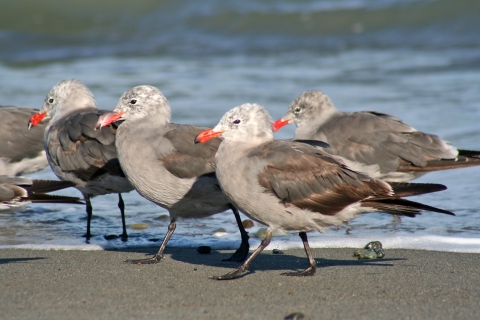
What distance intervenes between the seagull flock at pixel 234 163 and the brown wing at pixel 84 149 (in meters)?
0.01

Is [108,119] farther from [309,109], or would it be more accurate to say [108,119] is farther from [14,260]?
[309,109]

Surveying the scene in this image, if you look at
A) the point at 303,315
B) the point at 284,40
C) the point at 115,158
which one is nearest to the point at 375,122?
the point at 115,158

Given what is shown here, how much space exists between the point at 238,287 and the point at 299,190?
0.82m

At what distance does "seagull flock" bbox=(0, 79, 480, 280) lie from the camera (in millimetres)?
5469

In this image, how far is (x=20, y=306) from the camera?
4.63 m

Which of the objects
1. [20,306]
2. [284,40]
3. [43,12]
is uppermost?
[43,12]

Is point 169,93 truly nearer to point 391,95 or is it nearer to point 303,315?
point 391,95

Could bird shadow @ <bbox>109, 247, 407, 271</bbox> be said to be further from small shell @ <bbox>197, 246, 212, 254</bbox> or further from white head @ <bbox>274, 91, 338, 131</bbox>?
white head @ <bbox>274, 91, 338, 131</bbox>

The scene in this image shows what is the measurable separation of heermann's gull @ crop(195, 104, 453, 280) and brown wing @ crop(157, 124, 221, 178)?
63cm

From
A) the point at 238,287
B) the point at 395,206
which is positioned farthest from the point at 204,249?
the point at 395,206

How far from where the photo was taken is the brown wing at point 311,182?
5.43 meters

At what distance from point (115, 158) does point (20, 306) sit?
8.82 feet

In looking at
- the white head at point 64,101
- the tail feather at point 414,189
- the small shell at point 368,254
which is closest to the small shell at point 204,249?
the small shell at point 368,254

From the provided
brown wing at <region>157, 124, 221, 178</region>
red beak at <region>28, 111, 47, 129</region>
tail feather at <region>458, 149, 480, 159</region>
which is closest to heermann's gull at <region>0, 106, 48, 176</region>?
red beak at <region>28, 111, 47, 129</region>
